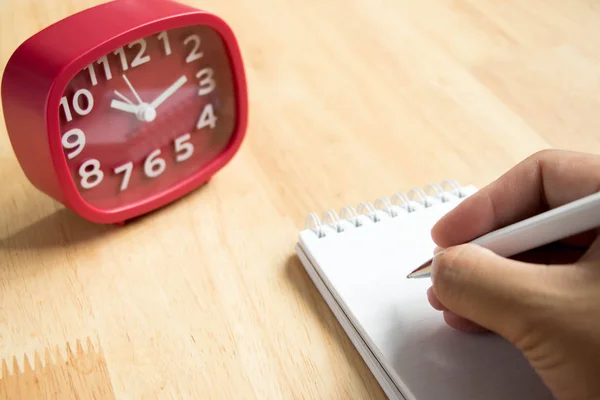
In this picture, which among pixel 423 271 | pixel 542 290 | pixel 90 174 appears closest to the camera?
pixel 542 290

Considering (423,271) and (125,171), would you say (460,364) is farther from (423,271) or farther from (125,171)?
(125,171)

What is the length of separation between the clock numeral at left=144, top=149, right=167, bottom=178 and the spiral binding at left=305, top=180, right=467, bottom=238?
156mm

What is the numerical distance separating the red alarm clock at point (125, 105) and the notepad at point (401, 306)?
0.49 feet

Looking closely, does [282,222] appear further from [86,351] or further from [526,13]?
[526,13]

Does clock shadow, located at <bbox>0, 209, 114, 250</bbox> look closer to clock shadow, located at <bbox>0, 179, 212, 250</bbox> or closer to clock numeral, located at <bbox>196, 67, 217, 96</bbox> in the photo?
clock shadow, located at <bbox>0, 179, 212, 250</bbox>

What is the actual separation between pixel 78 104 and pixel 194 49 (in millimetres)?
124

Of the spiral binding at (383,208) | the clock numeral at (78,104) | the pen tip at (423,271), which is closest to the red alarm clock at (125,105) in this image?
the clock numeral at (78,104)

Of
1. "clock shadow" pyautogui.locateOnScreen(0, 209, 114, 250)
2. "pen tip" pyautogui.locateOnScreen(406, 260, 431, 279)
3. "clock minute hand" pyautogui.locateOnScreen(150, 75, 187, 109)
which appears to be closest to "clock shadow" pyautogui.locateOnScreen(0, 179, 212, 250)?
"clock shadow" pyautogui.locateOnScreen(0, 209, 114, 250)

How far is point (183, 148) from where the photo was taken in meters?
0.66

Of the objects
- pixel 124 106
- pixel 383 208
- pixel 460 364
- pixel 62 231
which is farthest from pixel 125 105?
pixel 460 364

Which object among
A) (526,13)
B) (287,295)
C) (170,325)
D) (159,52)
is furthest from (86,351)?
(526,13)

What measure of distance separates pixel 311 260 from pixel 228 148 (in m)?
0.17

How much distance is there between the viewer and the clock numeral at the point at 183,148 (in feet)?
2.15

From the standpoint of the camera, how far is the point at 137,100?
2.02 ft
